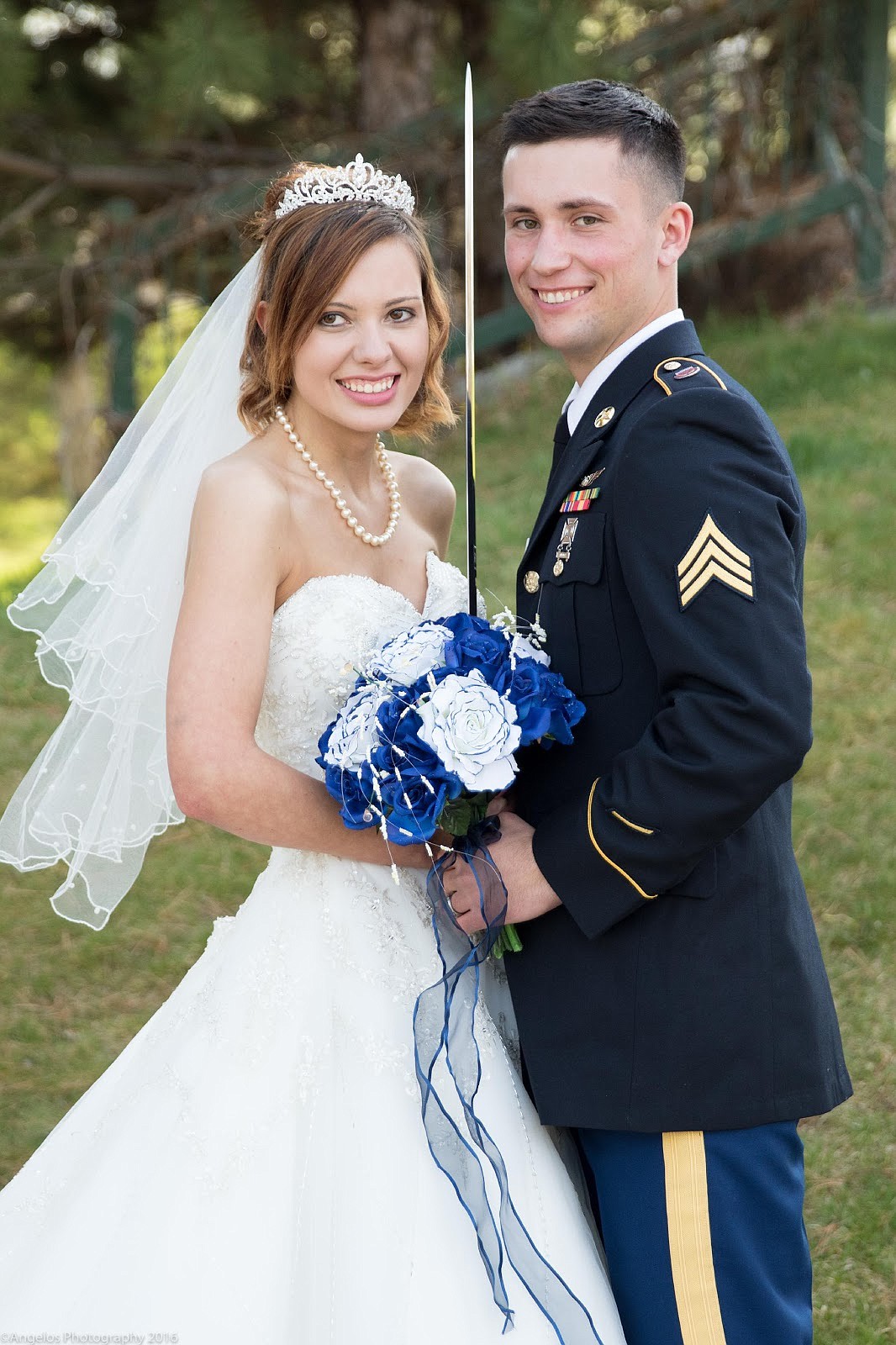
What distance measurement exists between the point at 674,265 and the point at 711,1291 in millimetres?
1773

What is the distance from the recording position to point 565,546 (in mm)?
2395

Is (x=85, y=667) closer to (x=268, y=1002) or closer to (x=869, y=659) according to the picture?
(x=268, y=1002)

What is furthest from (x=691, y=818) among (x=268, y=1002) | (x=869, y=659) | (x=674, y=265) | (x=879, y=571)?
(x=879, y=571)

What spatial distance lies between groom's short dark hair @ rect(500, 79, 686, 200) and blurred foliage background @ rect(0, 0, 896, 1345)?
10.9 feet

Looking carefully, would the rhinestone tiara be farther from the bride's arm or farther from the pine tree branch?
the pine tree branch

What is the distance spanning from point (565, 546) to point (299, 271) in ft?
2.54

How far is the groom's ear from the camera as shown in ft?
8.31

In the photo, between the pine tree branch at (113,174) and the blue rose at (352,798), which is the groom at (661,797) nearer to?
the blue rose at (352,798)

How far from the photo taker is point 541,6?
7.18 metres

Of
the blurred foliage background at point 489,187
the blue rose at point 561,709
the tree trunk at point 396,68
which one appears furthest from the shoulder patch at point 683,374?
the tree trunk at point 396,68

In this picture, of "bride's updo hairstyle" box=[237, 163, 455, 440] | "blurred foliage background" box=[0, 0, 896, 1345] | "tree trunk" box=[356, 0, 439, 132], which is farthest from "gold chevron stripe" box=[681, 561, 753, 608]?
"tree trunk" box=[356, 0, 439, 132]

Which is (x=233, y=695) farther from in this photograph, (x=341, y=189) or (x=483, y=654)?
(x=341, y=189)

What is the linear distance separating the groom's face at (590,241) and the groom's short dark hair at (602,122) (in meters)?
A: 0.02

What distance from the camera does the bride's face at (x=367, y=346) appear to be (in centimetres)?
267
